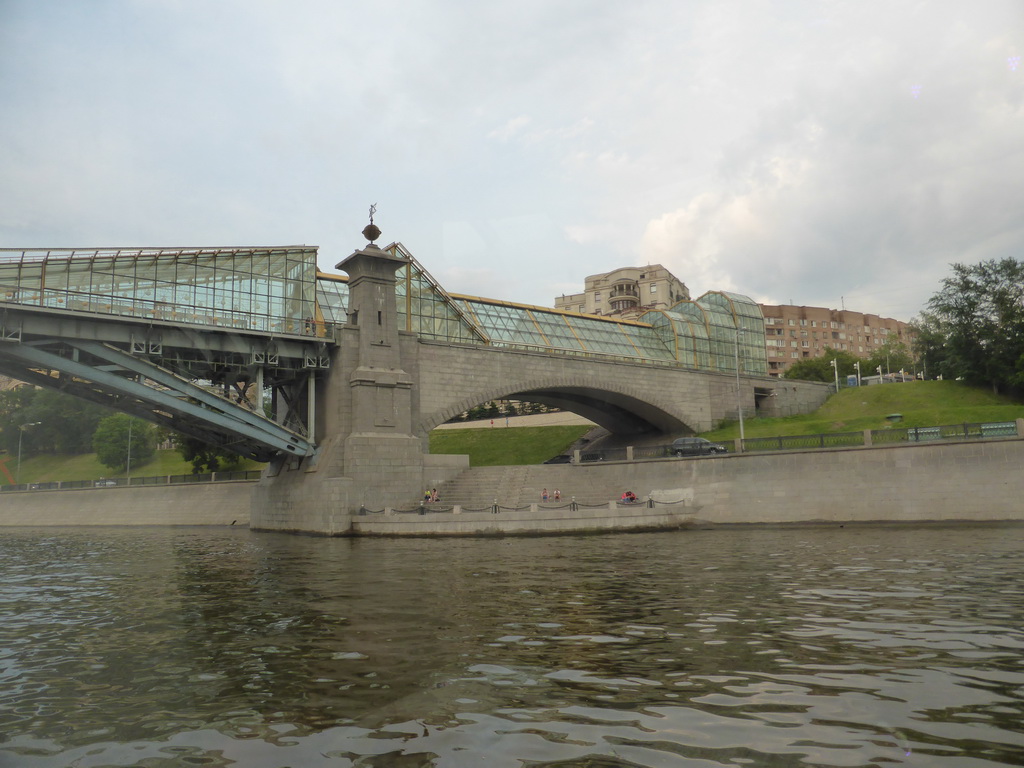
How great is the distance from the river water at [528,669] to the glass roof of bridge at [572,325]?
1139 inches

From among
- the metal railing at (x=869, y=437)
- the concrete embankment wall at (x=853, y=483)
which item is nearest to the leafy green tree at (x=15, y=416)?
the metal railing at (x=869, y=437)

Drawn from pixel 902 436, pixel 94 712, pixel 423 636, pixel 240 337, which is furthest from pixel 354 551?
pixel 902 436

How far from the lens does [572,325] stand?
184 ft

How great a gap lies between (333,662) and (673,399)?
167ft

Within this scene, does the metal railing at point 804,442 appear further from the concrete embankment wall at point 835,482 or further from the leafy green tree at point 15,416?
the leafy green tree at point 15,416

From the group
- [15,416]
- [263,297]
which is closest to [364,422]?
[263,297]

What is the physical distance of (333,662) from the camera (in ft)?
30.5

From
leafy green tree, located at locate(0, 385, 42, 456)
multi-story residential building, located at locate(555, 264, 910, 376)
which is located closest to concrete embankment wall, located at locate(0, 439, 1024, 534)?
leafy green tree, located at locate(0, 385, 42, 456)

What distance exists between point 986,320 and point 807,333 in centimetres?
7257

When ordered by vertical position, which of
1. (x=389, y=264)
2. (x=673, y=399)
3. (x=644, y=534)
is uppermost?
(x=389, y=264)

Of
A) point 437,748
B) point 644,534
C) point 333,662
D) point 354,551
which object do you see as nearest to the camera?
point 437,748

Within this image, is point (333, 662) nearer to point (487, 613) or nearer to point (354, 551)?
point (487, 613)

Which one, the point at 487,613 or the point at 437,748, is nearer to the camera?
the point at 437,748

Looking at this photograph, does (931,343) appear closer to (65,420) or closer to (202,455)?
(202,455)
